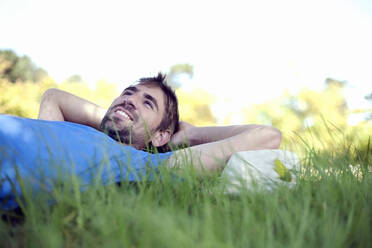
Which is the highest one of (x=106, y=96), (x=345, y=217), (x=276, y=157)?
(x=106, y=96)

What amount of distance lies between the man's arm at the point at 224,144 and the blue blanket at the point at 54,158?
Answer: 215 mm

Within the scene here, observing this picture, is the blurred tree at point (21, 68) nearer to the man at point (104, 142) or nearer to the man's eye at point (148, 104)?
the man at point (104, 142)

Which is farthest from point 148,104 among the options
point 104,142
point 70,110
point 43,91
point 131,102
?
point 43,91

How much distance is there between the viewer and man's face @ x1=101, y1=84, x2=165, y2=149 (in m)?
2.34

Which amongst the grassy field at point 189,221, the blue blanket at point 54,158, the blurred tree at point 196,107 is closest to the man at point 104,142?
the blue blanket at point 54,158

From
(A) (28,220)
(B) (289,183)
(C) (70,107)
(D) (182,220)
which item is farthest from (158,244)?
(C) (70,107)

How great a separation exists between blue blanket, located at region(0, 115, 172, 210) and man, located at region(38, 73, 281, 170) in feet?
0.90

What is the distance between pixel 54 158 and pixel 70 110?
5.11 ft

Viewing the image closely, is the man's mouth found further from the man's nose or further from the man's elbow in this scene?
the man's elbow

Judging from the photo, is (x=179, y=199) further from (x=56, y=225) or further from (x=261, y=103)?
(x=261, y=103)

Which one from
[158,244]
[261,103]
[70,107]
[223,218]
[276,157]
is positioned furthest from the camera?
[261,103]

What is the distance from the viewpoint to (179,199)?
1345 mm

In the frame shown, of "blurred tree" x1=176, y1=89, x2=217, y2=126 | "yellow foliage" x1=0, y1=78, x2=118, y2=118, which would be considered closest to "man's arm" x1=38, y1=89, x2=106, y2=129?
"yellow foliage" x1=0, y1=78, x2=118, y2=118

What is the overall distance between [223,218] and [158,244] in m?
0.35
